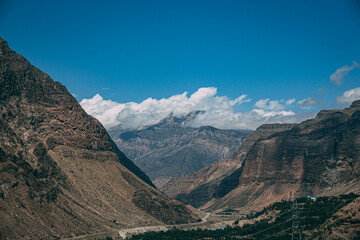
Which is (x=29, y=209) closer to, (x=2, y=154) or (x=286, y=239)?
(x=2, y=154)

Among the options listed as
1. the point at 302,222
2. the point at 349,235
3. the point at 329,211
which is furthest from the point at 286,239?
A: the point at 349,235

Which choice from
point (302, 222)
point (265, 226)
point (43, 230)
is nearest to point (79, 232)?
point (43, 230)

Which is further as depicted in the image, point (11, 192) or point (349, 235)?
point (11, 192)

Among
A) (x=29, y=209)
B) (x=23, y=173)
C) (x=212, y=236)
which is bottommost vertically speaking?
(x=212, y=236)

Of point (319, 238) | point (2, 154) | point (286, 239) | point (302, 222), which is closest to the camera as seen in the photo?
point (319, 238)

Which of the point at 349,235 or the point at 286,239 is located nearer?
the point at 349,235

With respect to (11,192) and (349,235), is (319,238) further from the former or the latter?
(11,192)

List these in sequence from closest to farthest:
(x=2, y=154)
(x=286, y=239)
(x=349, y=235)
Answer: (x=349, y=235), (x=286, y=239), (x=2, y=154)

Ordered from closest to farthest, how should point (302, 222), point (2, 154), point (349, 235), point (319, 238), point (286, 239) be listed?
1. point (349, 235)
2. point (319, 238)
3. point (286, 239)
4. point (302, 222)
5. point (2, 154)

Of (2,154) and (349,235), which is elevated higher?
(2,154)
